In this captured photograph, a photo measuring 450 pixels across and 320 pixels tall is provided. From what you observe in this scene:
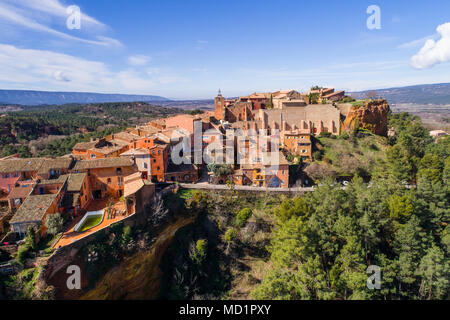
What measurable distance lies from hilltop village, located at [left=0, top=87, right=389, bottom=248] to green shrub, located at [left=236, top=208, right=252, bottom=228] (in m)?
5.66

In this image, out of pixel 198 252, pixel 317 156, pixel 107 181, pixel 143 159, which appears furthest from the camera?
pixel 317 156

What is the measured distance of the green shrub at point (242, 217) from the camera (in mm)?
31609

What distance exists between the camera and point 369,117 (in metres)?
53.5

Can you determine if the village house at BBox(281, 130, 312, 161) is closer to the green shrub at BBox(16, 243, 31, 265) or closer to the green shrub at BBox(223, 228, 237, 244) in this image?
the green shrub at BBox(223, 228, 237, 244)

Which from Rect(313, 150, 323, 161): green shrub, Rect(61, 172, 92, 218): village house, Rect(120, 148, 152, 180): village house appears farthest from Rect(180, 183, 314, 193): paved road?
Rect(61, 172, 92, 218): village house

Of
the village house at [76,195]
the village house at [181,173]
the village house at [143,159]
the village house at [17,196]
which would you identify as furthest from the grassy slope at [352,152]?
the village house at [17,196]

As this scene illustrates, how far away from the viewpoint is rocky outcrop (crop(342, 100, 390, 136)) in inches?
2058

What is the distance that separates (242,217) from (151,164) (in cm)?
1392

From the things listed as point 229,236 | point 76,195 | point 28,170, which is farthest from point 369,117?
point 28,170

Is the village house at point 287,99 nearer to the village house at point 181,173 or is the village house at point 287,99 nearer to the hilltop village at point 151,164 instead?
the hilltop village at point 151,164

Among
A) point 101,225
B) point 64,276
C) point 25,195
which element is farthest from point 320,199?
point 25,195

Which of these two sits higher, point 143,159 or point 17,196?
point 143,159

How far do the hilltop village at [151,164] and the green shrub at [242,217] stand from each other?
5.66 meters

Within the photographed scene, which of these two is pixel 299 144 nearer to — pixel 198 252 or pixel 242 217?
pixel 242 217
